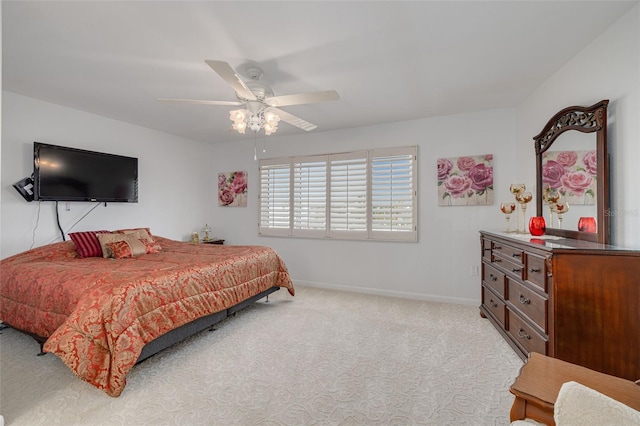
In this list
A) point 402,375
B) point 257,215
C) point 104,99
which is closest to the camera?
point 402,375

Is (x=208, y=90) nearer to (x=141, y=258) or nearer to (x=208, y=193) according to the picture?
(x=141, y=258)

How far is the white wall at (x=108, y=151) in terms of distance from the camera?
3084 mm

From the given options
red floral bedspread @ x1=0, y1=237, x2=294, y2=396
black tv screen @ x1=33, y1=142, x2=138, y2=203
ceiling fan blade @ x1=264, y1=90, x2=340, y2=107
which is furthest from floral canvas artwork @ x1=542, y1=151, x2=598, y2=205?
black tv screen @ x1=33, y1=142, x2=138, y2=203

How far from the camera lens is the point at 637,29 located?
180 centimetres

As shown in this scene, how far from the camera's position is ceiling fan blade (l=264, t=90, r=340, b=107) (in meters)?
2.23

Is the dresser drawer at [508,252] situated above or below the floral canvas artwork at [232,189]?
below

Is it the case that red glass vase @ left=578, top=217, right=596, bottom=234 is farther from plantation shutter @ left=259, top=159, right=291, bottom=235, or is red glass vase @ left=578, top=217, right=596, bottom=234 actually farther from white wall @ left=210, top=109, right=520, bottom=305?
plantation shutter @ left=259, top=159, right=291, bottom=235

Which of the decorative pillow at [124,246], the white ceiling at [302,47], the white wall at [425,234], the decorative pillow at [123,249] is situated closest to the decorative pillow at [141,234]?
the decorative pillow at [124,246]

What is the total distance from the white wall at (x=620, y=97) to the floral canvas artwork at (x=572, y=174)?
0.46 feet

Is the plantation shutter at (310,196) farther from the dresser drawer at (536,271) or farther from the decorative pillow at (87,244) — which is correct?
the dresser drawer at (536,271)

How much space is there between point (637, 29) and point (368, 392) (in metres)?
2.91

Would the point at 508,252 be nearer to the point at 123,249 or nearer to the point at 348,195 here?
the point at 348,195

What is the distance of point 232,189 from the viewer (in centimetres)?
530

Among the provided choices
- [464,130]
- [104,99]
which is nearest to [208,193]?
[104,99]
